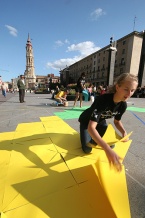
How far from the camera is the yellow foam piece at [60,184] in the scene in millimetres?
1405

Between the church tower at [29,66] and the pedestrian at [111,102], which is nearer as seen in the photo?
the pedestrian at [111,102]

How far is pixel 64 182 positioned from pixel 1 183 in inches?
28.1

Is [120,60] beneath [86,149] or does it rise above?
above

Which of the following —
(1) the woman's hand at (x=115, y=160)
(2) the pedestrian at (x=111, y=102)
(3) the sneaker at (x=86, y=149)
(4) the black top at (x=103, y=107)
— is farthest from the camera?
(3) the sneaker at (x=86, y=149)

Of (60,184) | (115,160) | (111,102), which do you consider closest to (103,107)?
(111,102)

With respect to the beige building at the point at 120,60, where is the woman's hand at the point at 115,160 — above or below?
below

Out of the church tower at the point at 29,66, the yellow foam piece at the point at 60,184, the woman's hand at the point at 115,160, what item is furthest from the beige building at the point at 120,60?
the church tower at the point at 29,66

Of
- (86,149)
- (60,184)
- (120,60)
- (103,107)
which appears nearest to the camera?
(60,184)

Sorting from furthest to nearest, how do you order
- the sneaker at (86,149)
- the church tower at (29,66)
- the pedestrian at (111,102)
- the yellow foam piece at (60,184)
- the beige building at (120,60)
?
the church tower at (29,66)
the beige building at (120,60)
the sneaker at (86,149)
the pedestrian at (111,102)
the yellow foam piece at (60,184)

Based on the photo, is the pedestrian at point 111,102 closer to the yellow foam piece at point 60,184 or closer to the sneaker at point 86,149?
the sneaker at point 86,149

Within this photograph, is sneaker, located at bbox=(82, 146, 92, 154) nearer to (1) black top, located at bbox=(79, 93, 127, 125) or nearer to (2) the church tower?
(1) black top, located at bbox=(79, 93, 127, 125)

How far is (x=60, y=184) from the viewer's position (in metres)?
1.74

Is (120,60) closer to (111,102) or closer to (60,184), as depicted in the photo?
(111,102)

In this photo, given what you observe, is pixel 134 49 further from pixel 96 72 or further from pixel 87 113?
pixel 87 113
